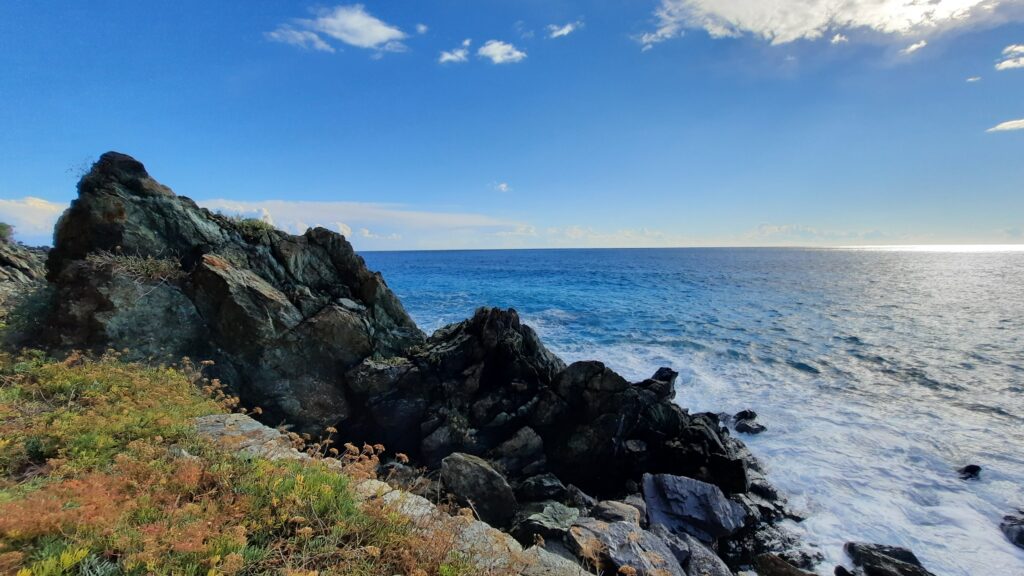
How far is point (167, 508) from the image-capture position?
4.04 metres

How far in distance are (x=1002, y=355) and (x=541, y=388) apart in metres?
28.9

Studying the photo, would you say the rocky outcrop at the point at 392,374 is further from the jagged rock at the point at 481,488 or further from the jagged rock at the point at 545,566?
the jagged rock at the point at 545,566

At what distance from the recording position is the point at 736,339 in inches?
1136

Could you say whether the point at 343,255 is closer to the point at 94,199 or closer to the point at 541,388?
the point at 94,199

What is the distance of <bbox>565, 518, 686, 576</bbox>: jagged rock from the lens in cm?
680

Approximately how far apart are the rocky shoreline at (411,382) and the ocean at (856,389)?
1.55 meters

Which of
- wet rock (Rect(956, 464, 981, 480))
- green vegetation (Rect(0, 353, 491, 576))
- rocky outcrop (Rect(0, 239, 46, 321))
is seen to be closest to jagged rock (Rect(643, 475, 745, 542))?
green vegetation (Rect(0, 353, 491, 576))

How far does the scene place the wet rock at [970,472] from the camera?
13.0 meters

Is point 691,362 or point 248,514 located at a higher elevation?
→ point 248,514

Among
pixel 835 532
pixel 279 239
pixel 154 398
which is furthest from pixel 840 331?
pixel 154 398

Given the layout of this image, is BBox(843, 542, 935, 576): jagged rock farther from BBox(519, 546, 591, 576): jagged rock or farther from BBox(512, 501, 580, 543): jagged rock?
BBox(519, 546, 591, 576): jagged rock

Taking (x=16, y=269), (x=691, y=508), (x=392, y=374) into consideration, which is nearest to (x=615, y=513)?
(x=691, y=508)

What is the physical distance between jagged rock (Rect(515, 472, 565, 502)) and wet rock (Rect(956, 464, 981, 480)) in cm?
1275

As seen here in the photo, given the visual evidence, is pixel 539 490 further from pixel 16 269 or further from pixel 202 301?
pixel 16 269
